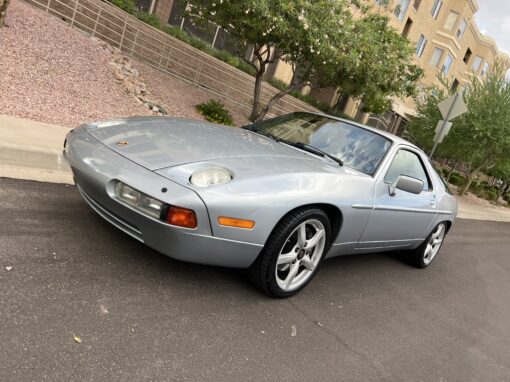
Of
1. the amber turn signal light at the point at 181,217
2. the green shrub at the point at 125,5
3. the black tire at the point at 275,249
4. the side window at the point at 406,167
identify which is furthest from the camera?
the green shrub at the point at 125,5

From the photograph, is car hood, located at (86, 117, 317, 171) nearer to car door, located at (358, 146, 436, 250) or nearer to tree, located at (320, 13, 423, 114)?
car door, located at (358, 146, 436, 250)

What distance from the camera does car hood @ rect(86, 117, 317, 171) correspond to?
10.6 feet

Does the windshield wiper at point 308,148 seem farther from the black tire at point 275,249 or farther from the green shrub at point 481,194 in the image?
the green shrub at point 481,194

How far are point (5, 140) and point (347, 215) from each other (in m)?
3.62

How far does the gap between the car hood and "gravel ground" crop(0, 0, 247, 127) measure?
10.7 feet

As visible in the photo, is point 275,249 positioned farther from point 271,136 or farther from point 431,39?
point 431,39

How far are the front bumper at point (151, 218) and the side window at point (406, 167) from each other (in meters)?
1.79

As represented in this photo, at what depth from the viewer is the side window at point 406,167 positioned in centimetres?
431

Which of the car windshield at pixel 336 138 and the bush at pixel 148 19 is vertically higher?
the bush at pixel 148 19

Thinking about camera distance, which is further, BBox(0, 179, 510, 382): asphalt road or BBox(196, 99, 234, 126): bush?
BBox(196, 99, 234, 126): bush

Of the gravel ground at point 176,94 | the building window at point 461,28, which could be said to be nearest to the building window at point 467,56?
the building window at point 461,28

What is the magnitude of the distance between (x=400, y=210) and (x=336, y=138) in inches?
36.2

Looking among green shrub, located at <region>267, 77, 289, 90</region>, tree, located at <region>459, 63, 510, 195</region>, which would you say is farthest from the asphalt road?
green shrub, located at <region>267, 77, 289, 90</region>

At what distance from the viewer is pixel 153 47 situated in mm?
12852
